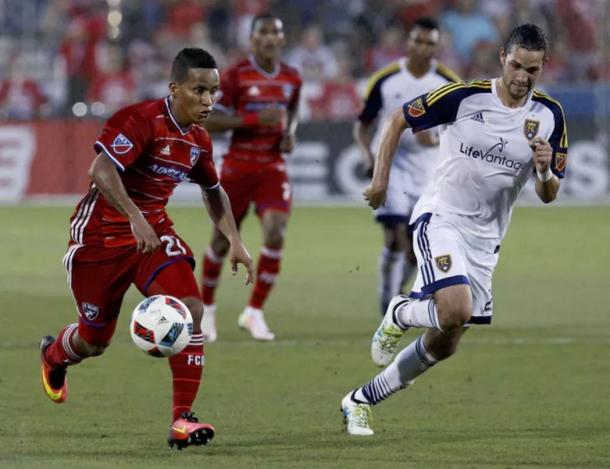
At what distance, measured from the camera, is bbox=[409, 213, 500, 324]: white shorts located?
7691 mm

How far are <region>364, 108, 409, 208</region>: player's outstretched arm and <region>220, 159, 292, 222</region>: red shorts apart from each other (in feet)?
13.3

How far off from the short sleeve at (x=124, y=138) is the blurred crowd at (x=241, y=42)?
1681cm

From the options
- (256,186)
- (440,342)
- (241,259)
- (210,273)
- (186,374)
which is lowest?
(210,273)

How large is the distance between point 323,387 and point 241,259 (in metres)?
2.04

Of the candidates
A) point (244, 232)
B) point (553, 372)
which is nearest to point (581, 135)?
point (244, 232)

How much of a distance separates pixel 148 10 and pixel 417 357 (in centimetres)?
1951

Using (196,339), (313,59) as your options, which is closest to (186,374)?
(196,339)

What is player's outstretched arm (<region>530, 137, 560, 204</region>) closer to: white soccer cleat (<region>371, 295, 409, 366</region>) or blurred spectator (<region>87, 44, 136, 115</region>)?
white soccer cleat (<region>371, 295, 409, 366</region>)

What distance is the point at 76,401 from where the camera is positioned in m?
8.88

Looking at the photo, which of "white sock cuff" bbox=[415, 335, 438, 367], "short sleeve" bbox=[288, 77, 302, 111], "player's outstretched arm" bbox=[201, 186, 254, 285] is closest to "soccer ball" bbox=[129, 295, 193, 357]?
"player's outstretched arm" bbox=[201, 186, 254, 285]

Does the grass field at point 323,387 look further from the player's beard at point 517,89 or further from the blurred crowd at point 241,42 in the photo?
the blurred crowd at point 241,42

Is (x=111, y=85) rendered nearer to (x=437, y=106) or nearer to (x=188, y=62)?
(x=437, y=106)

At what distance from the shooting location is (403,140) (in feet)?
42.1

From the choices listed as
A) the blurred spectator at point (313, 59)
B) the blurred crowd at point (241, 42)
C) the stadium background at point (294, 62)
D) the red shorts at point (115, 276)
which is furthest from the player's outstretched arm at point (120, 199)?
the blurred spectator at point (313, 59)
